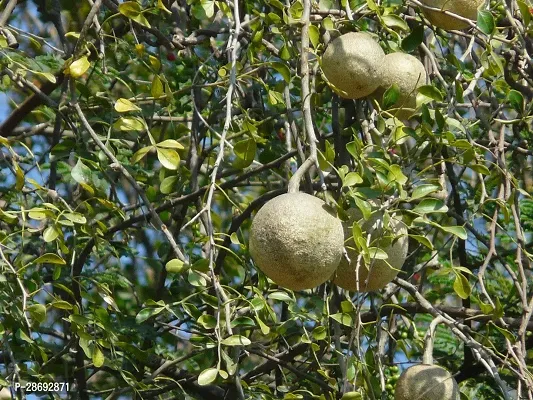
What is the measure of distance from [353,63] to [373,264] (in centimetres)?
47

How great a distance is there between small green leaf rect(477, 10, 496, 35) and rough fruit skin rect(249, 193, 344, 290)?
0.66 m

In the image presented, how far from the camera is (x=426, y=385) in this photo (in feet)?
6.82

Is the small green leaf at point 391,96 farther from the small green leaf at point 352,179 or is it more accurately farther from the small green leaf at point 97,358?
the small green leaf at point 97,358

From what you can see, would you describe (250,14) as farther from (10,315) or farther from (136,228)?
(10,315)

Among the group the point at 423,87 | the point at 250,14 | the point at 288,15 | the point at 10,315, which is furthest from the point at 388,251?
the point at 250,14

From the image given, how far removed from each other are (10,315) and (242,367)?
3.93ft

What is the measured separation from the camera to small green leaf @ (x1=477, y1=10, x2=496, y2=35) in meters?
2.16

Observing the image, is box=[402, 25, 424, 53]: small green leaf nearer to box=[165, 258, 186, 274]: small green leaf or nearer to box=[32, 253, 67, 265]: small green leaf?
box=[165, 258, 186, 274]: small green leaf

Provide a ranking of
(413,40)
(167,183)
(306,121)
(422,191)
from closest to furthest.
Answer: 1. (306,121)
2. (422,191)
3. (413,40)
4. (167,183)

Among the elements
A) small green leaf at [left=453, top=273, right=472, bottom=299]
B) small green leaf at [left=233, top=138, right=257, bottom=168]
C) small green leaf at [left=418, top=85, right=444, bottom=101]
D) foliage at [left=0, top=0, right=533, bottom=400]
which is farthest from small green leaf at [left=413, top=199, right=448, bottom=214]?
small green leaf at [left=233, top=138, right=257, bottom=168]

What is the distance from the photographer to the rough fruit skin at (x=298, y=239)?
5.66ft

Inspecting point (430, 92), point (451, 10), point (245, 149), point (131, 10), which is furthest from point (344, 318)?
point (131, 10)

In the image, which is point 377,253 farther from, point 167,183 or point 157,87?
point 167,183

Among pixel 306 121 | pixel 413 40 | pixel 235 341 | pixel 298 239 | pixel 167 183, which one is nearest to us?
pixel 298 239
